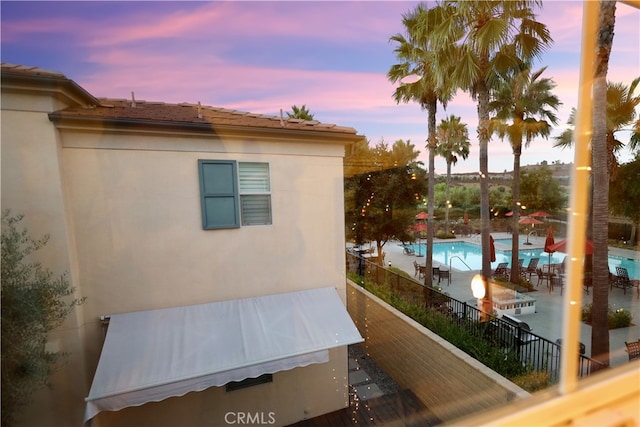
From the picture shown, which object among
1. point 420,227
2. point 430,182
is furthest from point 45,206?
point 420,227

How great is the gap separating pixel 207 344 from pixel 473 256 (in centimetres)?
748

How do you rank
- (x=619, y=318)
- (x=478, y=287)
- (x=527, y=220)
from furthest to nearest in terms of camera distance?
1. (x=527, y=220)
2. (x=478, y=287)
3. (x=619, y=318)

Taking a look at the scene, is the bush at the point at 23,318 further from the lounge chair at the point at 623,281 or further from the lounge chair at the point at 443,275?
the lounge chair at the point at 623,281

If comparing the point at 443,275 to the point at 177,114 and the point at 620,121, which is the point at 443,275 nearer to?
the point at 620,121

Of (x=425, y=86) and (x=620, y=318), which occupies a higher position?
(x=425, y=86)

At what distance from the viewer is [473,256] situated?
8180mm

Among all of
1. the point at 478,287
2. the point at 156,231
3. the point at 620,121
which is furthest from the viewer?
the point at 478,287

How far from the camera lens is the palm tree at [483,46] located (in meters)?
4.68

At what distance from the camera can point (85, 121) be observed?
8.72 ft

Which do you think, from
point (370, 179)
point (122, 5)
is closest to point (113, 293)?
point (122, 5)

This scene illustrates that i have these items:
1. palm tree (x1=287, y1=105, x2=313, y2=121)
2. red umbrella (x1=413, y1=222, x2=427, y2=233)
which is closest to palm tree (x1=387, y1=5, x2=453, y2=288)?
red umbrella (x1=413, y1=222, x2=427, y2=233)

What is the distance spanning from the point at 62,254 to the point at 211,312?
57.3 inches

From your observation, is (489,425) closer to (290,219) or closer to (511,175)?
(290,219)

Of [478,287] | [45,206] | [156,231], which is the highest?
[45,206]
